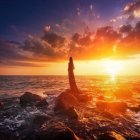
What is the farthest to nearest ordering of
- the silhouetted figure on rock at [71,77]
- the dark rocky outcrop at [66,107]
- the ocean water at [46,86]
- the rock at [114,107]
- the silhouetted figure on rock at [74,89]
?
the ocean water at [46,86] < the silhouetted figure on rock at [71,77] < the silhouetted figure on rock at [74,89] < the rock at [114,107] < the dark rocky outcrop at [66,107]

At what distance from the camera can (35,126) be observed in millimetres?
15352

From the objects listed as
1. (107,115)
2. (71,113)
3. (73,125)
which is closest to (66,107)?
(71,113)

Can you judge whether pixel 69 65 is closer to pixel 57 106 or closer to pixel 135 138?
pixel 57 106

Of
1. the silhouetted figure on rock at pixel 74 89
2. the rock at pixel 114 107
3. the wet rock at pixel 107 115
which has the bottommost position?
the wet rock at pixel 107 115

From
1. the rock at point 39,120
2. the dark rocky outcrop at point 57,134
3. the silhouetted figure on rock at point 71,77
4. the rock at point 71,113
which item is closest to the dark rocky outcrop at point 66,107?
the rock at point 71,113

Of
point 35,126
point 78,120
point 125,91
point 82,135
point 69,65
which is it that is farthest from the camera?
point 125,91

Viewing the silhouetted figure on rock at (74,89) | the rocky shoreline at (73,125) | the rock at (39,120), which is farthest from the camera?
the silhouetted figure on rock at (74,89)

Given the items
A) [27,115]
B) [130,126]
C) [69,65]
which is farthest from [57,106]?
[69,65]

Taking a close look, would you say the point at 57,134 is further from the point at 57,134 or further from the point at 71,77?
the point at 71,77

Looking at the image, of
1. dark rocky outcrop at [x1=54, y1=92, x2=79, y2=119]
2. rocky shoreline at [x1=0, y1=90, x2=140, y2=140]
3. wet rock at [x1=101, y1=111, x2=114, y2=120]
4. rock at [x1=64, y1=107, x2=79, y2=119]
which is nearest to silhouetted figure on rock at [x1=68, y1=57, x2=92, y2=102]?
dark rocky outcrop at [x1=54, y1=92, x2=79, y2=119]

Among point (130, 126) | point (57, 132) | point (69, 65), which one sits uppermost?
point (69, 65)

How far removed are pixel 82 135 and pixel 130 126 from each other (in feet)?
15.3

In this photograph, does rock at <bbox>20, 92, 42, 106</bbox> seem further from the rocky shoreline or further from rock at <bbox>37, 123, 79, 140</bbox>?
rock at <bbox>37, 123, 79, 140</bbox>

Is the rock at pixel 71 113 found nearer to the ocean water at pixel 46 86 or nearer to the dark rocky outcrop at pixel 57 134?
the dark rocky outcrop at pixel 57 134
